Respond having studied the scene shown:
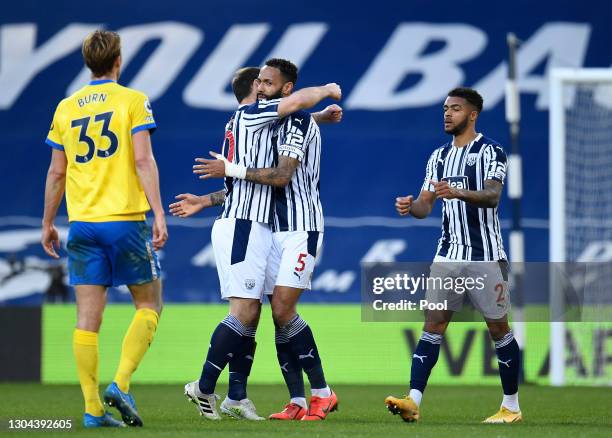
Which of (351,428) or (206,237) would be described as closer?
(351,428)

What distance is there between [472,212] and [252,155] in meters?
1.24

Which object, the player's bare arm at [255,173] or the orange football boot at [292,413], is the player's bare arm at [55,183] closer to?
the player's bare arm at [255,173]

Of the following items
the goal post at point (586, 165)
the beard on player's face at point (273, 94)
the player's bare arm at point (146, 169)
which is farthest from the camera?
the goal post at point (586, 165)

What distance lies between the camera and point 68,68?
16906mm

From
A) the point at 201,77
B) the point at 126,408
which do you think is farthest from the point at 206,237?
the point at 126,408

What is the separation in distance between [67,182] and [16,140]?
37.0 ft

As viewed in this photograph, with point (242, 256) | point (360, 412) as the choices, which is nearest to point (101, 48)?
point (242, 256)

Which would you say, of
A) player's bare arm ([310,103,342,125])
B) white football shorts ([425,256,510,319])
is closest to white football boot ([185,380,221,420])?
white football shorts ([425,256,510,319])

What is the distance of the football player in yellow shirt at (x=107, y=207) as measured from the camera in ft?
18.1

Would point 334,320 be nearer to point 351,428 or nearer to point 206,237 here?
point 206,237

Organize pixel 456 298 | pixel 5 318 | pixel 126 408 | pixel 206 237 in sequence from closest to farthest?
pixel 126 408, pixel 456 298, pixel 5 318, pixel 206 237

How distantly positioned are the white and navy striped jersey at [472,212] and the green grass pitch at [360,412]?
3.02ft
